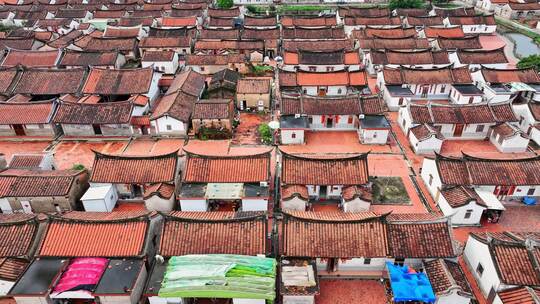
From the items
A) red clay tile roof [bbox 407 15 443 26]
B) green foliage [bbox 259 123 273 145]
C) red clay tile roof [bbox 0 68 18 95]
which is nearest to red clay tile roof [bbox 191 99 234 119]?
green foliage [bbox 259 123 273 145]

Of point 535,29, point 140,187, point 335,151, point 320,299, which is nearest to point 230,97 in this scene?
point 335,151

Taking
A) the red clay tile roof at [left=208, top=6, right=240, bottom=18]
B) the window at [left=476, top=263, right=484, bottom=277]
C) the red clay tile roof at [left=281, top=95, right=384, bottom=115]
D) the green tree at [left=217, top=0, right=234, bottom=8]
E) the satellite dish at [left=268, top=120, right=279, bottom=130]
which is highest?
the green tree at [left=217, top=0, right=234, bottom=8]

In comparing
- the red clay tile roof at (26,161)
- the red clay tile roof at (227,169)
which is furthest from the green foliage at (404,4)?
the red clay tile roof at (26,161)

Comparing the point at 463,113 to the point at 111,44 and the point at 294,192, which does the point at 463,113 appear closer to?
the point at 294,192

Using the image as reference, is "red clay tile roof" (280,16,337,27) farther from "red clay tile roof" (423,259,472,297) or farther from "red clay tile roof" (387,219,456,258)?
"red clay tile roof" (423,259,472,297)

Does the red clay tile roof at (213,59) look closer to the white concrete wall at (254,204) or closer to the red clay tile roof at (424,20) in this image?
the white concrete wall at (254,204)

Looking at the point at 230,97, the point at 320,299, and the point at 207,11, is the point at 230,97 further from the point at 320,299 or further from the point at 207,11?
the point at 207,11

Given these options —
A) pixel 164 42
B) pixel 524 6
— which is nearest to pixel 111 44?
pixel 164 42
